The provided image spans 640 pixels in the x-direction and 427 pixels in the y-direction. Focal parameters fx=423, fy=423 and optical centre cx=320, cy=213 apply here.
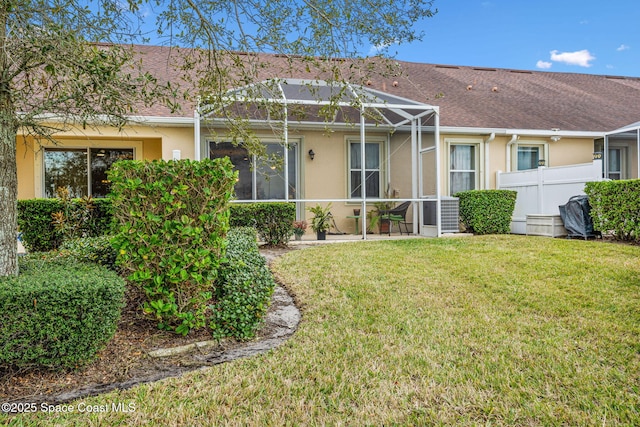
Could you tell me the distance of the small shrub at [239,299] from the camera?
3.86 m

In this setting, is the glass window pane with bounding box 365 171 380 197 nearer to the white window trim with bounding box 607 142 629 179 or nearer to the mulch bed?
the white window trim with bounding box 607 142 629 179

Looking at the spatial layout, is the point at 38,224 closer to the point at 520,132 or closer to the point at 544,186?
the point at 544,186

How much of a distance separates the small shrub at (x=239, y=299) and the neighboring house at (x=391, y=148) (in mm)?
5747

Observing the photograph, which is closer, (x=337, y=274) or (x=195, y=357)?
(x=195, y=357)

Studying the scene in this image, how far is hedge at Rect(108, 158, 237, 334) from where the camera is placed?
3.57 metres

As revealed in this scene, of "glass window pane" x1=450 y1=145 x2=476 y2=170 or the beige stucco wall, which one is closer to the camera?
the beige stucco wall

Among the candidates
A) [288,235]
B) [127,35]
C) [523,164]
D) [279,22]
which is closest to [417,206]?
[523,164]

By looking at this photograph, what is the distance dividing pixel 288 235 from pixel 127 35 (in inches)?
202

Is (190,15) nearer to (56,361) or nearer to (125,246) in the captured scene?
(125,246)

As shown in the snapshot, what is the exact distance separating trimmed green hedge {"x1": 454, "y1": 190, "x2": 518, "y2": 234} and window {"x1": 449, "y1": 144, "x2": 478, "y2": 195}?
53.2 inches

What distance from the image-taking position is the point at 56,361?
2.97 meters

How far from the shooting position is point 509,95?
14250 mm

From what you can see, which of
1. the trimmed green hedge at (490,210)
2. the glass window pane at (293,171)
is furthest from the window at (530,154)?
the glass window pane at (293,171)

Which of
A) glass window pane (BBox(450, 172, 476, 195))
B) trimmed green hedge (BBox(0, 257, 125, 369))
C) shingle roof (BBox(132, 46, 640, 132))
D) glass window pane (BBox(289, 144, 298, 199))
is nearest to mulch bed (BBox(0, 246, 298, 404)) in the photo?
trimmed green hedge (BBox(0, 257, 125, 369))
